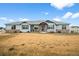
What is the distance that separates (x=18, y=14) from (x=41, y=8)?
0.41 meters

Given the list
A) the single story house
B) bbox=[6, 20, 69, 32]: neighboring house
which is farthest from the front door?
the single story house

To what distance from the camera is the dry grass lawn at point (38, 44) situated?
411 centimetres

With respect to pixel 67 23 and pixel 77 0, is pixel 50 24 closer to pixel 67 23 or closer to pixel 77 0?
pixel 67 23

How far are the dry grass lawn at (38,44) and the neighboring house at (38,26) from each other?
0.09 meters

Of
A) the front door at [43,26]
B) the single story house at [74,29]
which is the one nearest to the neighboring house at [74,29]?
the single story house at [74,29]

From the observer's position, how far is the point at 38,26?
4250 mm

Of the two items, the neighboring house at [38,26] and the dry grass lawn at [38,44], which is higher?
the neighboring house at [38,26]

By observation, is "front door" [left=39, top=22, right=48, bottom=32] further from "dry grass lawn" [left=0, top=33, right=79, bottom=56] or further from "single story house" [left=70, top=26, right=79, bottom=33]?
"single story house" [left=70, top=26, right=79, bottom=33]

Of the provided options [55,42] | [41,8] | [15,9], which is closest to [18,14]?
[15,9]

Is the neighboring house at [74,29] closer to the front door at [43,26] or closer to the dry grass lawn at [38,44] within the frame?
the dry grass lawn at [38,44]

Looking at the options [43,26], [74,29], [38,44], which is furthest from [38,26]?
[74,29]

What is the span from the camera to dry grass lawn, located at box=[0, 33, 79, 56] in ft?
13.5

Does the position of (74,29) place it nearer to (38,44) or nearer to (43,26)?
(43,26)

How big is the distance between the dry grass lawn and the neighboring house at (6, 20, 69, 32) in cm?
9
